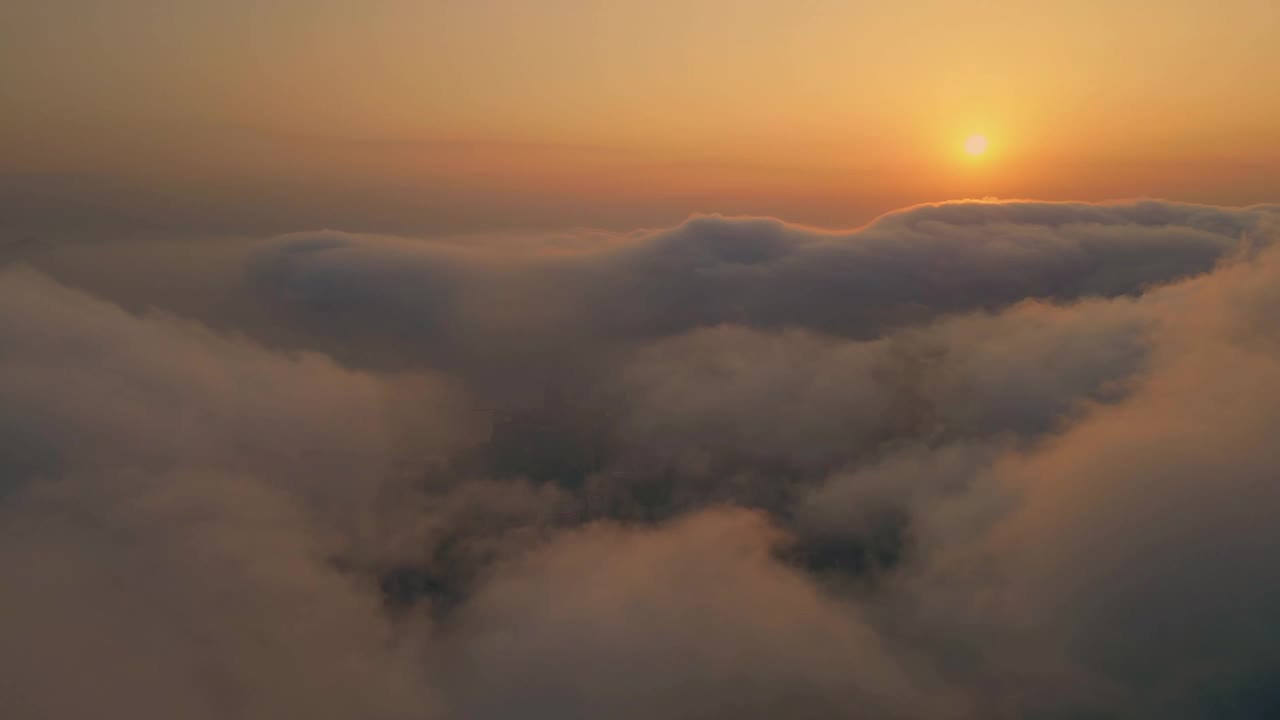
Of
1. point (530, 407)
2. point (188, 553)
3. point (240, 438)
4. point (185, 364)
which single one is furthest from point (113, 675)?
point (530, 407)

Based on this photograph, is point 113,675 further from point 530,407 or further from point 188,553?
→ point 530,407

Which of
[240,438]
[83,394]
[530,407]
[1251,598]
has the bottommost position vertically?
[530,407]

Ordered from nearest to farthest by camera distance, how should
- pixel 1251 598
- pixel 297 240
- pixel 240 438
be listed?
pixel 1251 598, pixel 240 438, pixel 297 240

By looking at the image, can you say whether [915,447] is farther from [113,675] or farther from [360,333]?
[360,333]

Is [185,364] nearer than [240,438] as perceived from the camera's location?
No

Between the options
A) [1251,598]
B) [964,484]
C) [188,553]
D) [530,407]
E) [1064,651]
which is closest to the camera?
[1251,598]

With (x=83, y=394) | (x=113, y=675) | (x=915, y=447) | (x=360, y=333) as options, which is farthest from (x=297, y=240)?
(x=915, y=447)

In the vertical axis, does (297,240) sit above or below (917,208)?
below

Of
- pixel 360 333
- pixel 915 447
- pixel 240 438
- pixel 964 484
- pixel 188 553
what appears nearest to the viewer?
pixel 188 553

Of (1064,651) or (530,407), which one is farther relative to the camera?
(530,407)
